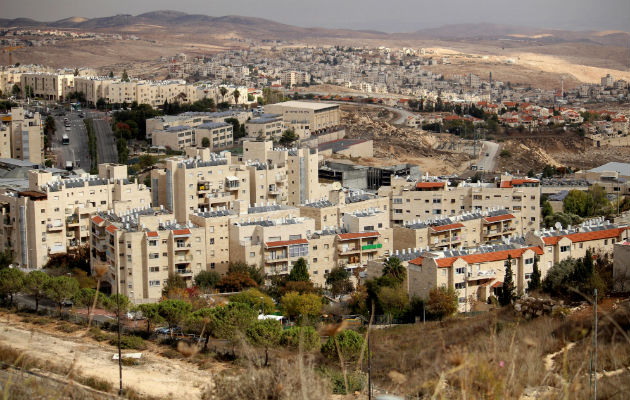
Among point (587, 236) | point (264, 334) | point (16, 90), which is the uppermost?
point (16, 90)

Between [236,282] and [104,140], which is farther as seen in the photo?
[104,140]

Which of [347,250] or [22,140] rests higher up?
[22,140]

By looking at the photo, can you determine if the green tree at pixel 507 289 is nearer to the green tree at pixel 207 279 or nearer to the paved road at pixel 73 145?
the green tree at pixel 207 279

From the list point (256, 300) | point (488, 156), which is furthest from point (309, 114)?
point (256, 300)

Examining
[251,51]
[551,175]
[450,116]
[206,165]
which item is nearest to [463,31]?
[251,51]

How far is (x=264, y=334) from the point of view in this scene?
31.0 feet

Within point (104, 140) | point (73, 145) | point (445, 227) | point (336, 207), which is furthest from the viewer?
point (104, 140)

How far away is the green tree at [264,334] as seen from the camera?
938 cm

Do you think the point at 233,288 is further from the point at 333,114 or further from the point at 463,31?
the point at 463,31

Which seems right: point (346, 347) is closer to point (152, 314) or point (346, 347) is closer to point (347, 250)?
point (152, 314)

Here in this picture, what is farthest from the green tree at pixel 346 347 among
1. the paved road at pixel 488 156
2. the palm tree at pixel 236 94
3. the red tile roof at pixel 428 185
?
the palm tree at pixel 236 94

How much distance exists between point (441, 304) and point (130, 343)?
11.5 feet

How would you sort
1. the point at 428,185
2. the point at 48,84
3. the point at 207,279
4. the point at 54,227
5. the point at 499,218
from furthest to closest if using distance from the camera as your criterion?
the point at 48,84, the point at 428,185, the point at 499,218, the point at 54,227, the point at 207,279

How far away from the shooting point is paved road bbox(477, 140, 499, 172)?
29459 mm
